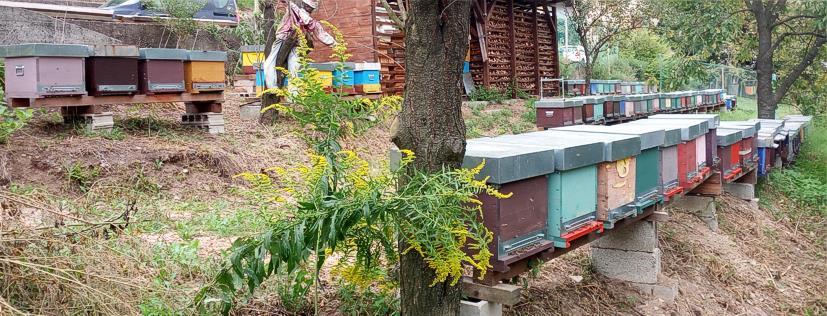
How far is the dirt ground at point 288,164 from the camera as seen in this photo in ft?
17.3

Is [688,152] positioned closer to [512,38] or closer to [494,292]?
[494,292]

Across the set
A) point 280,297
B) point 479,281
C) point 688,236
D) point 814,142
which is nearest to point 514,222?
point 479,281

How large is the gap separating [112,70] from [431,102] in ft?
16.7

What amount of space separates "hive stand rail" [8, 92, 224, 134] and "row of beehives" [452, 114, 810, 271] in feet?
15.1

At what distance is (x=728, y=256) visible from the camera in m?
7.35

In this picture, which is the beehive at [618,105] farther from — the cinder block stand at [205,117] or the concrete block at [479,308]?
the concrete block at [479,308]

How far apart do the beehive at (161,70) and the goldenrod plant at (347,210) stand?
15.5 ft

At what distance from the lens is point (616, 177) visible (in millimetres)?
4449

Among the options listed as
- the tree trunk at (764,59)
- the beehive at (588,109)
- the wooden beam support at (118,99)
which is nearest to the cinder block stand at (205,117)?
the wooden beam support at (118,99)

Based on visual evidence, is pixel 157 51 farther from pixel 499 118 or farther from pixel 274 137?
pixel 499 118

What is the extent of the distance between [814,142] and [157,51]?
15.5 m

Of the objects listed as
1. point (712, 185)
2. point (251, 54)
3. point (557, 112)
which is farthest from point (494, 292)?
point (251, 54)

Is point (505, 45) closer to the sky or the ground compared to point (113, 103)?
closer to the sky

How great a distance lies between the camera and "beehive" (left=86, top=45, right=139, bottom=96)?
7129 millimetres
